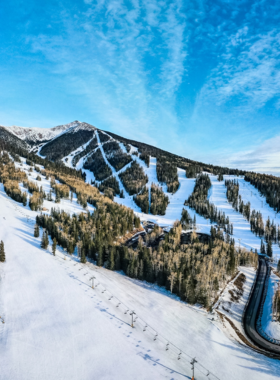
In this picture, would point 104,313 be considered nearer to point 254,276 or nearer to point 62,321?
point 62,321

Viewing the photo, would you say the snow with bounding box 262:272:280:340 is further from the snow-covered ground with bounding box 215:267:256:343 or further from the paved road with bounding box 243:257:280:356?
the snow-covered ground with bounding box 215:267:256:343

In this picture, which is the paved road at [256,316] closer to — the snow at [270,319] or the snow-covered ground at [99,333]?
the snow at [270,319]

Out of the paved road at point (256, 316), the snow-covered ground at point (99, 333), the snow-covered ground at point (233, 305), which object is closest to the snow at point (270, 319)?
the paved road at point (256, 316)

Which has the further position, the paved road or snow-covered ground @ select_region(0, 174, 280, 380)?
the paved road

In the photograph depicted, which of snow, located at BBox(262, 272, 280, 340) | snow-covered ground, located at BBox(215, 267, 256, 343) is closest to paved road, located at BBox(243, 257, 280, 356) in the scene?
snow-covered ground, located at BBox(215, 267, 256, 343)

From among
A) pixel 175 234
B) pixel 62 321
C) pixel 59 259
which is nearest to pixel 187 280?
pixel 62 321

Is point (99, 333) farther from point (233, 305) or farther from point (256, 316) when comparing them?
point (256, 316)
